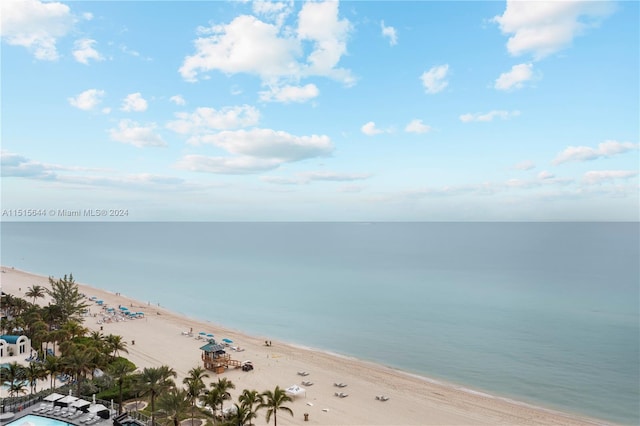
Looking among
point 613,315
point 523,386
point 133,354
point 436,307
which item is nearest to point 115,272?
point 133,354

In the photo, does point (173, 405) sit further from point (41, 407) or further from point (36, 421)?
point (41, 407)

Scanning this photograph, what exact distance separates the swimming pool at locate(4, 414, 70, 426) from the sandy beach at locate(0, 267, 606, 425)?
42.5 ft

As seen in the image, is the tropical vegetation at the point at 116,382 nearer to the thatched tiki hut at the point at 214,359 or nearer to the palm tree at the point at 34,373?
the palm tree at the point at 34,373

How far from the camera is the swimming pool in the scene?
19.1m

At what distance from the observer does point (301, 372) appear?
3934cm

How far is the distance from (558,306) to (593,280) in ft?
132

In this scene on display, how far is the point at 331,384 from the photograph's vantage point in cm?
3691

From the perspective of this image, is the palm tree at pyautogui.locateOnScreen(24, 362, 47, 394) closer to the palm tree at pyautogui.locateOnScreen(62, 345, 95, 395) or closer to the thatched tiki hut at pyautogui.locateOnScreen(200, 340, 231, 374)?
the palm tree at pyautogui.locateOnScreen(62, 345, 95, 395)

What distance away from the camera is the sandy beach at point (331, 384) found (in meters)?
30.5

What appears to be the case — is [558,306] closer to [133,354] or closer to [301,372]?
[301,372]

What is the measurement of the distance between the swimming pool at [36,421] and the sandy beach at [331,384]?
12.9 metres

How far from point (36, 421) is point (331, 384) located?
78.2 ft

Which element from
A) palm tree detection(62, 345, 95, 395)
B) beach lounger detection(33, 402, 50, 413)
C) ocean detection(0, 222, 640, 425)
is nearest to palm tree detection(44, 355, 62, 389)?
palm tree detection(62, 345, 95, 395)

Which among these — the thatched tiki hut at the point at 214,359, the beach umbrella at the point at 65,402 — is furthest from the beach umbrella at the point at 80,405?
the thatched tiki hut at the point at 214,359
